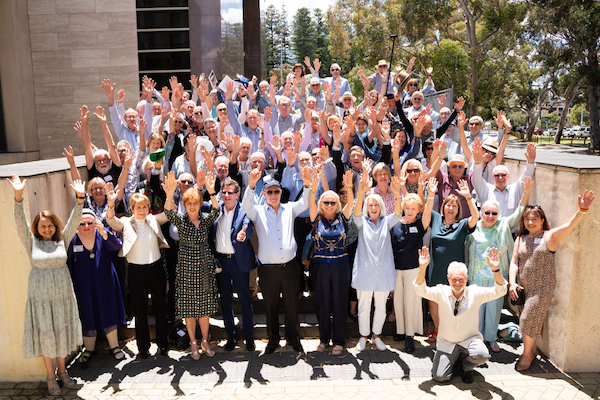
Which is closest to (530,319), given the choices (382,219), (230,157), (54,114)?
(382,219)

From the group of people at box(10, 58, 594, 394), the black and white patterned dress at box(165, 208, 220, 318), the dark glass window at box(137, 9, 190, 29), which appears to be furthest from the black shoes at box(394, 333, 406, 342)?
the dark glass window at box(137, 9, 190, 29)

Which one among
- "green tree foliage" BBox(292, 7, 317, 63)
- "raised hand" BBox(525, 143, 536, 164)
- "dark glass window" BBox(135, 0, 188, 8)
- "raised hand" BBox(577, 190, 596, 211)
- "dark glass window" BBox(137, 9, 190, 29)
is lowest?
"raised hand" BBox(577, 190, 596, 211)

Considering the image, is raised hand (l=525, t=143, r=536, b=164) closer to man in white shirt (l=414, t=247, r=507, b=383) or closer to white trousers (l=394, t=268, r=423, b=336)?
man in white shirt (l=414, t=247, r=507, b=383)

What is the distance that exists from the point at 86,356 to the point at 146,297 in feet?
3.33

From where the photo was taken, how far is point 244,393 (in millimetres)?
5004

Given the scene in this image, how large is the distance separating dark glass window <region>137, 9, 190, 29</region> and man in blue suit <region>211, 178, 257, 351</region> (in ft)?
32.2

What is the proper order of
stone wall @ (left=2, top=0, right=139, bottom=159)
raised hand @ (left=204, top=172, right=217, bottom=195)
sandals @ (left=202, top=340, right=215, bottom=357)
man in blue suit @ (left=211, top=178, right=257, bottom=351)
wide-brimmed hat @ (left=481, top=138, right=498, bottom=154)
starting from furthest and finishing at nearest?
stone wall @ (left=2, top=0, right=139, bottom=159) < wide-brimmed hat @ (left=481, top=138, right=498, bottom=154) < sandals @ (left=202, top=340, right=215, bottom=357) < man in blue suit @ (left=211, top=178, right=257, bottom=351) < raised hand @ (left=204, top=172, right=217, bottom=195)

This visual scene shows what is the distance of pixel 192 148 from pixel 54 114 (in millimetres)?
8693

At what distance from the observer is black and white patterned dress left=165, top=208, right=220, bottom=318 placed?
5.50m

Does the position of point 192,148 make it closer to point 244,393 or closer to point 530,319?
point 244,393

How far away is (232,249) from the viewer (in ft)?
18.5

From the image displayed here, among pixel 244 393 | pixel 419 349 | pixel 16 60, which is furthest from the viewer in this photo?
pixel 16 60

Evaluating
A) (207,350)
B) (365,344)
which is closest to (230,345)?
(207,350)

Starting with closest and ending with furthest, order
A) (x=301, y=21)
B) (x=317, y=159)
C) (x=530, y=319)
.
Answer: (x=530, y=319)
(x=317, y=159)
(x=301, y=21)
